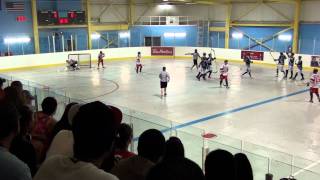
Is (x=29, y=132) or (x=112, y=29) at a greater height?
(x=112, y=29)

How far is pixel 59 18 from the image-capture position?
32281 mm

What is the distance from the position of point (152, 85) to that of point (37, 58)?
12.8m

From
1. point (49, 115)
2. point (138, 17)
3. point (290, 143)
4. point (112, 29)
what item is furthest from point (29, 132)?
point (138, 17)

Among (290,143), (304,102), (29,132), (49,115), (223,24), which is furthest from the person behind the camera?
(223,24)

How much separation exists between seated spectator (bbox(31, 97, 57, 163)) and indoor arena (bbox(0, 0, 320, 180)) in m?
0.02

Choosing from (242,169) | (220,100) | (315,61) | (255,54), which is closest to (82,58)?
(255,54)

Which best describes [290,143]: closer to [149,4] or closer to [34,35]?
[34,35]

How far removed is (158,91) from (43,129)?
15.0 metres

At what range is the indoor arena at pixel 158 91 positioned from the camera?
2.72 meters

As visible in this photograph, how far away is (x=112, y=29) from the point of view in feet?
126

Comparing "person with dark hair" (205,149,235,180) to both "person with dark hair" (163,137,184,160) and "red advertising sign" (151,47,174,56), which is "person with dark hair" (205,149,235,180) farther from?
"red advertising sign" (151,47,174,56)

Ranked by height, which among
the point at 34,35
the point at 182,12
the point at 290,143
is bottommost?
the point at 290,143

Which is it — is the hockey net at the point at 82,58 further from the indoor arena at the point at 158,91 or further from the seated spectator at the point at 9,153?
the seated spectator at the point at 9,153

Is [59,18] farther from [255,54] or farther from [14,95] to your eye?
[14,95]
